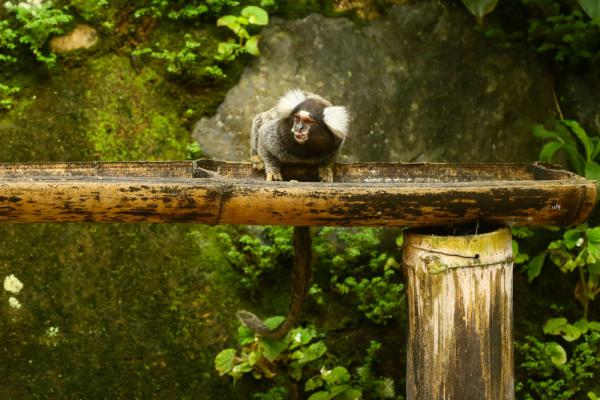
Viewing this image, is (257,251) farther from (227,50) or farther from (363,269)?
(227,50)

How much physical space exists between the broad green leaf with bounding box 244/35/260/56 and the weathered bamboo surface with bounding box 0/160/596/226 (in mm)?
2676

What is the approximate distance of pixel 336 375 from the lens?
14.7 feet

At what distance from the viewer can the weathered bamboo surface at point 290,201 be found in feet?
9.30

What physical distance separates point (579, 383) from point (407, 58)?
273 centimetres

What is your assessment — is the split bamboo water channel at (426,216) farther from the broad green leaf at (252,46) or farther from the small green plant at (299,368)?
the broad green leaf at (252,46)

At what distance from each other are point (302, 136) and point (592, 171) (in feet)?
7.11

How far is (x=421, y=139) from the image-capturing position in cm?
567

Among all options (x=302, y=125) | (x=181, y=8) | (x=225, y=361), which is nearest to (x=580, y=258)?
(x=302, y=125)

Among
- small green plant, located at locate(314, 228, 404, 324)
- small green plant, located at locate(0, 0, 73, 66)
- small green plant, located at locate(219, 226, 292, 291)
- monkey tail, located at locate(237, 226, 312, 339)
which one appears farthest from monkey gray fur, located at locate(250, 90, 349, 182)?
small green plant, located at locate(0, 0, 73, 66)

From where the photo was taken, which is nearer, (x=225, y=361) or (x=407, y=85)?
(x=225, y=361)

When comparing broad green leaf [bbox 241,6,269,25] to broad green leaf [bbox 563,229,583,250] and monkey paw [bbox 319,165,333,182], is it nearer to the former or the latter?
monkey paw [bbox 319,165,333,182]

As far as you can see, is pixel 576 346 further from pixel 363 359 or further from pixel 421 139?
pixel 421 139

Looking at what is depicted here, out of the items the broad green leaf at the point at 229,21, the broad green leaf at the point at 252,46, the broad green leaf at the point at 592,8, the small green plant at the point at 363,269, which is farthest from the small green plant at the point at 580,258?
the broad green leaf at the point at 229,21

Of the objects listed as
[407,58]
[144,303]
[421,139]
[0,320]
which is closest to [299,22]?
[407,58]
